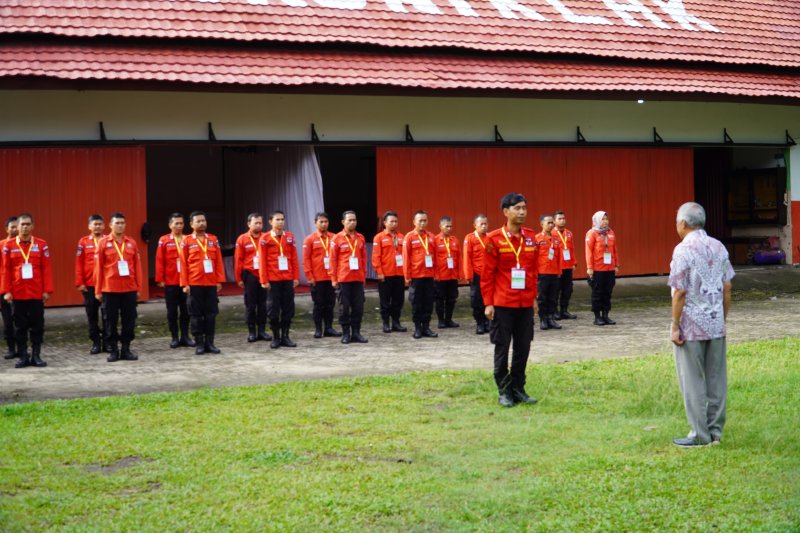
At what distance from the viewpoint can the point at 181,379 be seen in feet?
35.4

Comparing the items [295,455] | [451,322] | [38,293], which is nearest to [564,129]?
[451,322]

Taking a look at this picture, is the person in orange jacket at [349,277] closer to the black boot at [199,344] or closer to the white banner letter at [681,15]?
the black boot at [199,344]

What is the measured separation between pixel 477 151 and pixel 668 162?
15.3 feet

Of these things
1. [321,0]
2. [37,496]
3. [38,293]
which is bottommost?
[37,496]

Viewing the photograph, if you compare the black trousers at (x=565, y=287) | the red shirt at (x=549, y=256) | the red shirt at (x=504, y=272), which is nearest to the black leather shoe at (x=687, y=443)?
the red shirt at (x=504, y=272)

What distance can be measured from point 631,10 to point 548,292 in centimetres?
892

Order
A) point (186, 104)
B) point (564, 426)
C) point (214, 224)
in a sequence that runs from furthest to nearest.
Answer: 1. point (214, 224)
2. point (186, 104)
3. point (564, 426)

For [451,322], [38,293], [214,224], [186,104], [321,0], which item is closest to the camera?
[38,293]

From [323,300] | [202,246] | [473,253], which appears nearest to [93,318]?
[202,246]

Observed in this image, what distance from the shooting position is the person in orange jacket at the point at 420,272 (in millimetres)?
14359

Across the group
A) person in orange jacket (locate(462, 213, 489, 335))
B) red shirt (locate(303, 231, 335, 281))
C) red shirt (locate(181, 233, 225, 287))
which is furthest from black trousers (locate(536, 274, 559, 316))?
red shirt (locate(181, 233, 225, 287))

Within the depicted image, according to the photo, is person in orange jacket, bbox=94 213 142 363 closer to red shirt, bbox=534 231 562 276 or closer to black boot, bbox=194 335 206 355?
black boot, bbox=194 335 206 355

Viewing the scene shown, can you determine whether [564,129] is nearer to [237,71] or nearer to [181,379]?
[237,71]

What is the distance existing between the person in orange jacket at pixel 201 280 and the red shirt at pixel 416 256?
2.94m
